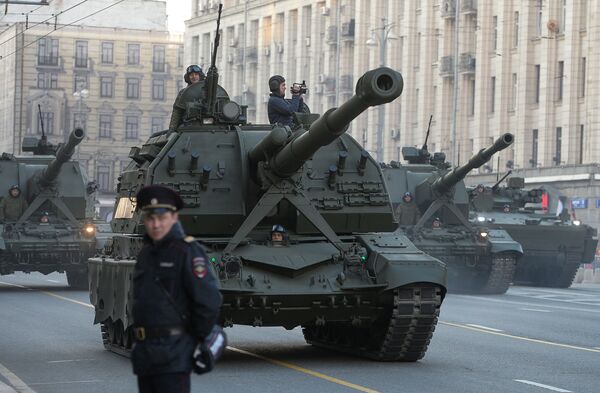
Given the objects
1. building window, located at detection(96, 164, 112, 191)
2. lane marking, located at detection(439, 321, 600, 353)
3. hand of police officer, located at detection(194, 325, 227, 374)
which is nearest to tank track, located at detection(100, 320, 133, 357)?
lane marking, located at detection(439, 321, 600, 353)

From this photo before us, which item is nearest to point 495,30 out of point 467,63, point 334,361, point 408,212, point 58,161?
point 467,63

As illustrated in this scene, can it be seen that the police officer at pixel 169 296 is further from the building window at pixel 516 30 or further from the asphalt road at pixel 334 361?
the building window at pixel 516 30

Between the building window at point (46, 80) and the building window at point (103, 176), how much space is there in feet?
19.6

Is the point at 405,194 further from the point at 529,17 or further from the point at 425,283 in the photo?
the point at 529,17

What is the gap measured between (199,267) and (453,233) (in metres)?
24.7

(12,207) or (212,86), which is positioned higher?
(212,86)

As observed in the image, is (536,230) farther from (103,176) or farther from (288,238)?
(103,176)

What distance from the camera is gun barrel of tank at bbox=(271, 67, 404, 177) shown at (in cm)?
1302

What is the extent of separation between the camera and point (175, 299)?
322 inches

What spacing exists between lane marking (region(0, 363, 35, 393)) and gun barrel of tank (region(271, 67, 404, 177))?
317 centimetres

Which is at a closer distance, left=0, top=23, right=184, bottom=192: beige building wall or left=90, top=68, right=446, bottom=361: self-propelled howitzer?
left=90, top=68, right=446, bottom=361: self-propelled howitzer

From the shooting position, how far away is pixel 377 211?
17188mm

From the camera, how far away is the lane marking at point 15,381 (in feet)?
44.0

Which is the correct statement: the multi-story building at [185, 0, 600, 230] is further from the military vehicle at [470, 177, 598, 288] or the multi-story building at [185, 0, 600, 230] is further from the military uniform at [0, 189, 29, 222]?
the military uniform at [0, 189, 29, 222]
